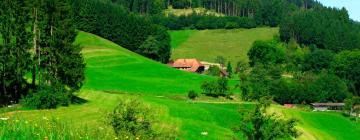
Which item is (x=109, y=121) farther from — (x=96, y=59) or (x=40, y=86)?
(x=96, y=59)

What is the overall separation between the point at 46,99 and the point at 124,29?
98.2 m

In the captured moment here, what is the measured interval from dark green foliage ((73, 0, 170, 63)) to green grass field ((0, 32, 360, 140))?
11.4 m

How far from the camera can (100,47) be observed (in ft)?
415

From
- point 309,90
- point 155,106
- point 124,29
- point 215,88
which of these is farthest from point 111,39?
point 155,106

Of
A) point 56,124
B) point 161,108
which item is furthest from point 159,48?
point 56,124

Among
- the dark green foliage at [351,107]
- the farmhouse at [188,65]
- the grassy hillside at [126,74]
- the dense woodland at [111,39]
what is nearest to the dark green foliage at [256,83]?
the dense woodland at [111,39]

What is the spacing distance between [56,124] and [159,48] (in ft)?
442

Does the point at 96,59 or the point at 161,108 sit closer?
the point at 161,108

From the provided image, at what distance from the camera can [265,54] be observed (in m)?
164

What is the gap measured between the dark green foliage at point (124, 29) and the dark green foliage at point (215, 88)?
4966 cm

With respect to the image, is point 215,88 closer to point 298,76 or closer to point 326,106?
point 326,106

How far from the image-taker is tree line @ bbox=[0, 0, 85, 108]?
5169 centimetres

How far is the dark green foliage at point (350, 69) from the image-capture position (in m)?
149

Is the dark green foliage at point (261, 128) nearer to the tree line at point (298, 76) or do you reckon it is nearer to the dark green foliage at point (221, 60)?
the tree line at point (298, 76)
